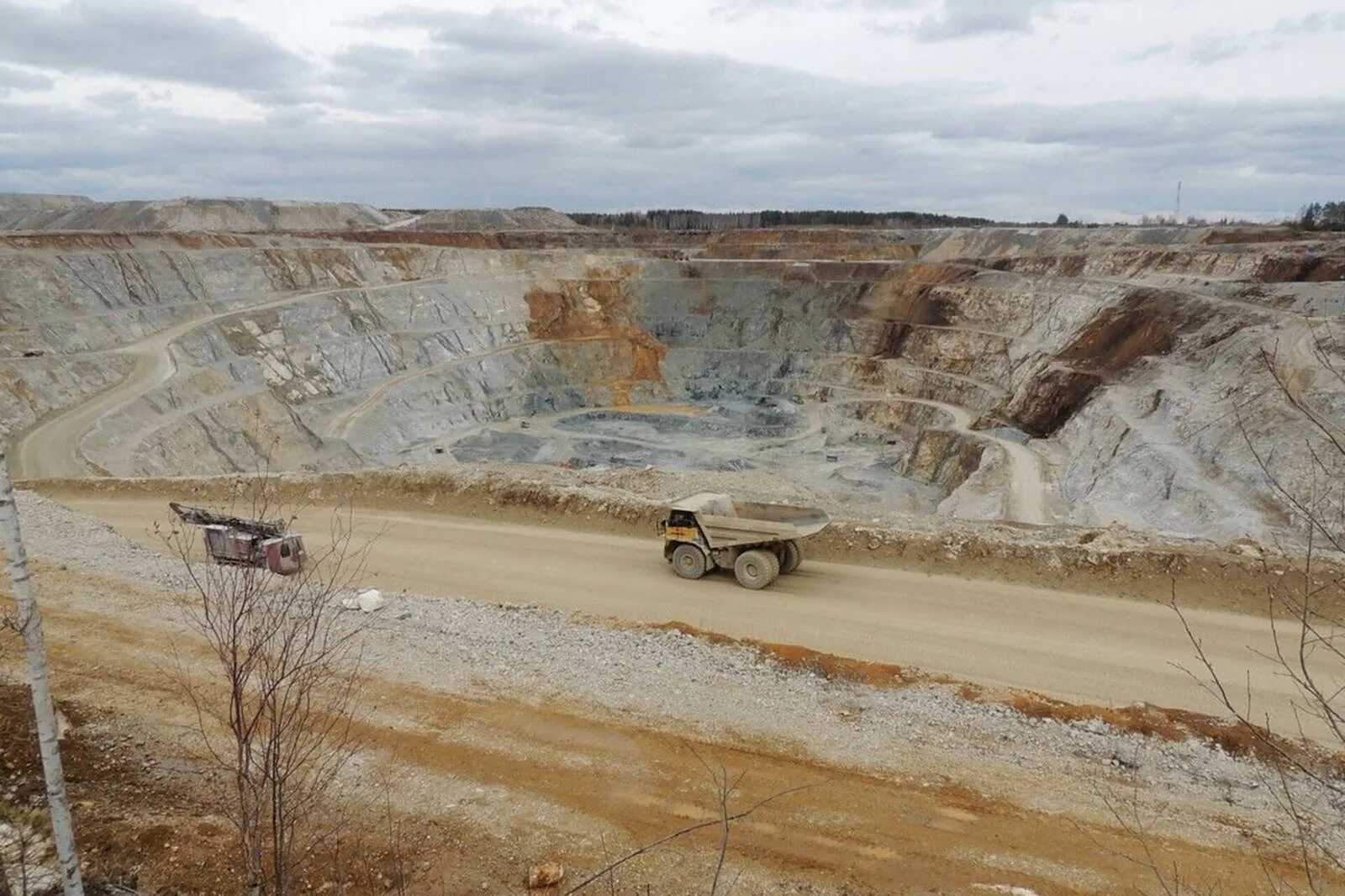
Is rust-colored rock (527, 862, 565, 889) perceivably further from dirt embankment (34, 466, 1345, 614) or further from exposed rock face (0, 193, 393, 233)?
exposed rock face (0, 193, 393, 233)

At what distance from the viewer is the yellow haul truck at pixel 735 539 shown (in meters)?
15.9

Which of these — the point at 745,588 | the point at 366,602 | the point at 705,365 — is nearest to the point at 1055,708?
the point at 745,588

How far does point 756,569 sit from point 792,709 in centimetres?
514

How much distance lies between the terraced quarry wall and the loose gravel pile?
9986 mm

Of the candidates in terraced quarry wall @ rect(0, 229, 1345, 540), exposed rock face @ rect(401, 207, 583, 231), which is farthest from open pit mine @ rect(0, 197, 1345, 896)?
exposed rock face @ rect(401, 207, 583, 231)

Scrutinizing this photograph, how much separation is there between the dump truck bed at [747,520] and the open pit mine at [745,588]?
1.12 m

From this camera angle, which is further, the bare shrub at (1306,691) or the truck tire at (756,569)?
the truck tire at (756,569)

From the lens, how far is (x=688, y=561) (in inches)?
651

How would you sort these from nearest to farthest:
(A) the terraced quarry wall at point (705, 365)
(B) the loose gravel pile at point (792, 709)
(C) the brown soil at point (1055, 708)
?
(B) the loose gravel pile at point (792, 709) < (C) the brown soil at point (1055, 708) < (A) the terraced quarry wall at point (705, 365)

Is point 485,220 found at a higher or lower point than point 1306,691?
higher

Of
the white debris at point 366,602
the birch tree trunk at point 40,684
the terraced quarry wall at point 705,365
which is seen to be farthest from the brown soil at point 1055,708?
the birch tree trunk at point 40,684

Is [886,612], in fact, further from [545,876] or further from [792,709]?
[545,876]

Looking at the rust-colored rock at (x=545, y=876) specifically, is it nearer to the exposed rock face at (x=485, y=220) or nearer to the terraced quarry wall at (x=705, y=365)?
the terraced quarry wall at (x=705, y=365)

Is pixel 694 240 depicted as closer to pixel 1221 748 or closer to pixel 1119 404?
pixel 1119 404
